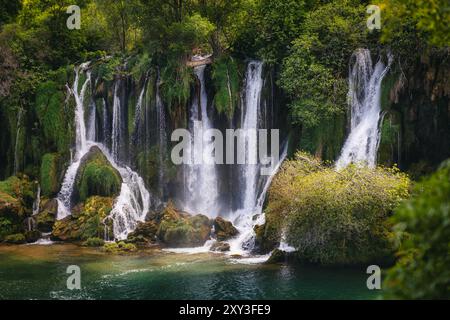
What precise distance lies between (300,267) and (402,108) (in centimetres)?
1045

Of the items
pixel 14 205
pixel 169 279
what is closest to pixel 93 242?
pixel 14 205

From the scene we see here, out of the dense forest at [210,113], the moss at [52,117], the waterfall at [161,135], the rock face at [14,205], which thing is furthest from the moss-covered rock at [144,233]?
the moss at [52,117]

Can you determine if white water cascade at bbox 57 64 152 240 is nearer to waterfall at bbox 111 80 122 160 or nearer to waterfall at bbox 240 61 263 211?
waterfall at bbox 111 80 122 160

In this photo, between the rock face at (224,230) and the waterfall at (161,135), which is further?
the waterfall at (161,135)

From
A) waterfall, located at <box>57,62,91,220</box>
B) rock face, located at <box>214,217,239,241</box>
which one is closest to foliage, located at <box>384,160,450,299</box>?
rock face, located at <box>214,217,239,241</box>

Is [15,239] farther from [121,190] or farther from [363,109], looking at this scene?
[363,109]

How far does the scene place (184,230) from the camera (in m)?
27.5

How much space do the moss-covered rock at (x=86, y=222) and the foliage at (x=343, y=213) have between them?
11.2m

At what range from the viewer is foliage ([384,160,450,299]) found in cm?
802

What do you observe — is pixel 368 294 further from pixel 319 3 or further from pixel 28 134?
pixel 28 134

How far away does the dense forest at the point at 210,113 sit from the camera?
2286 centimetres

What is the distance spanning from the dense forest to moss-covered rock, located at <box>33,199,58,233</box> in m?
0.08

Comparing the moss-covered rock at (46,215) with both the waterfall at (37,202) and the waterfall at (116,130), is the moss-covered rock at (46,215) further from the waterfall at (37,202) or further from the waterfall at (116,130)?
the waterfall at (116,130)
